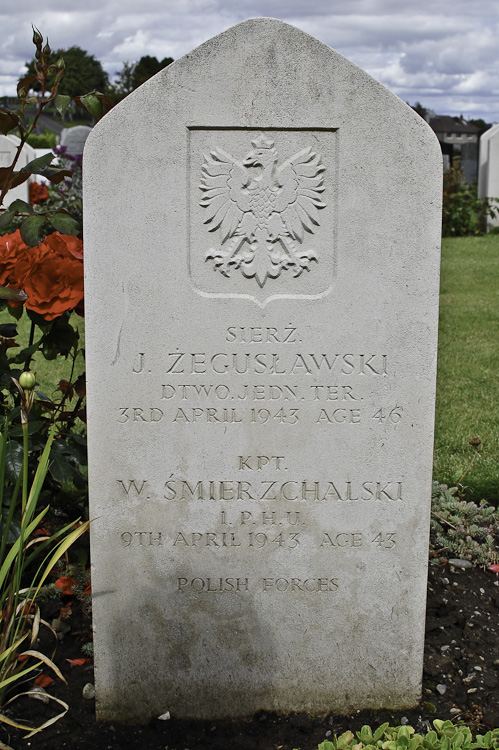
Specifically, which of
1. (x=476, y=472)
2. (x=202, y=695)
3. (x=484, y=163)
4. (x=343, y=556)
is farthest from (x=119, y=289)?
(x=484, y=163)

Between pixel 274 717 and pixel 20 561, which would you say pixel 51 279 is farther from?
pixel 274 717

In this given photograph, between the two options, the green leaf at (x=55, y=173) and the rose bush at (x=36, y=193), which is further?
the rose bush at (x=36, y=193)

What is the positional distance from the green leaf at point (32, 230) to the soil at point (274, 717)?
1504mm

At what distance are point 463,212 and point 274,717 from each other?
1293cm

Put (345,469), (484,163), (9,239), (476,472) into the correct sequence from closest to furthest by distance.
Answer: (345,469), (9,239), (476,472), (484,163)

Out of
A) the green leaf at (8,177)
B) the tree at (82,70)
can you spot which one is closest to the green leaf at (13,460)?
the green leaf at (8,177)

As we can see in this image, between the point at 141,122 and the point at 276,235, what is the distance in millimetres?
533

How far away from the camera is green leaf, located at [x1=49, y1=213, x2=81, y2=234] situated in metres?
2.76

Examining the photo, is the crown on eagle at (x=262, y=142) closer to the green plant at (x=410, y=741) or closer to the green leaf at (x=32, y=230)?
the green leaf at (x=32, y=230)

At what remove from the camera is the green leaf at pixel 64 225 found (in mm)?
2758

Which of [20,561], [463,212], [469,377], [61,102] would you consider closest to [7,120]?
[61,102]

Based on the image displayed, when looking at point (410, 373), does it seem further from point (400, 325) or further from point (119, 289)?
point (119, 289)

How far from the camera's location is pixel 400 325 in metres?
2.42

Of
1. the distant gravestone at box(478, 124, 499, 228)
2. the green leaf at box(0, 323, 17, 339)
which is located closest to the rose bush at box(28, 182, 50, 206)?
the distant gravestone at box(478, 124, 499, 228)
